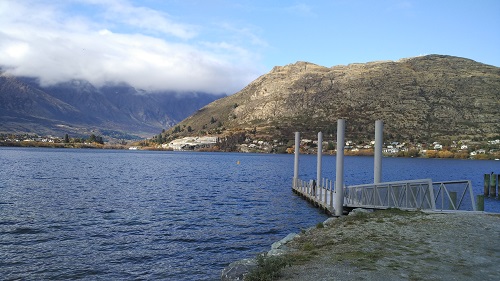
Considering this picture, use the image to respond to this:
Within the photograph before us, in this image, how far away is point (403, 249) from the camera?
44.4ft

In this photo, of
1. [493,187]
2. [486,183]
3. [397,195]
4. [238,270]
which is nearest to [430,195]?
[397,195]

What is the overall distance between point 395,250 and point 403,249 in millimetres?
284

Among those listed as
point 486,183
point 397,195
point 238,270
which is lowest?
point 238,270

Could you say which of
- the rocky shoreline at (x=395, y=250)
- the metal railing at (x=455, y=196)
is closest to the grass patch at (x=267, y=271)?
the rocky shoreline at (x=395, y=250)

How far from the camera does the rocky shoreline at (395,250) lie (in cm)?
1105

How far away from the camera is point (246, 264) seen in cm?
1313

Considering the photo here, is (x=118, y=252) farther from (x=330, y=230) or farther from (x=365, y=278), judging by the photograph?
(x=365, y=278)

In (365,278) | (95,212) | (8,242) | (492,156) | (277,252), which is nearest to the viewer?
(365,278)

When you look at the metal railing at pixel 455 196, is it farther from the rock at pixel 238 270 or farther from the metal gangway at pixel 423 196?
the rock at pixel 238 270

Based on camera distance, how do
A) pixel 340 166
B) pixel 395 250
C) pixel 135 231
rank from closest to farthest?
pixel 395 250, pixel 135 231, pixel 340 166

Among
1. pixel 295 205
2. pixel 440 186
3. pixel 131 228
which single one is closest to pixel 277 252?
pixel 440 186

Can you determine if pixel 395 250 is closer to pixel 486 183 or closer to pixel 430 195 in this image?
pixel 430 195

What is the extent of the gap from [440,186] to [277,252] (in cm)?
1249

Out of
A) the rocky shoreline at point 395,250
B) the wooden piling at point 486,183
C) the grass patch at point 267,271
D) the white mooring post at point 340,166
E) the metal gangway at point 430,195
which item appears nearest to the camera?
the grass patch at point 267,271
